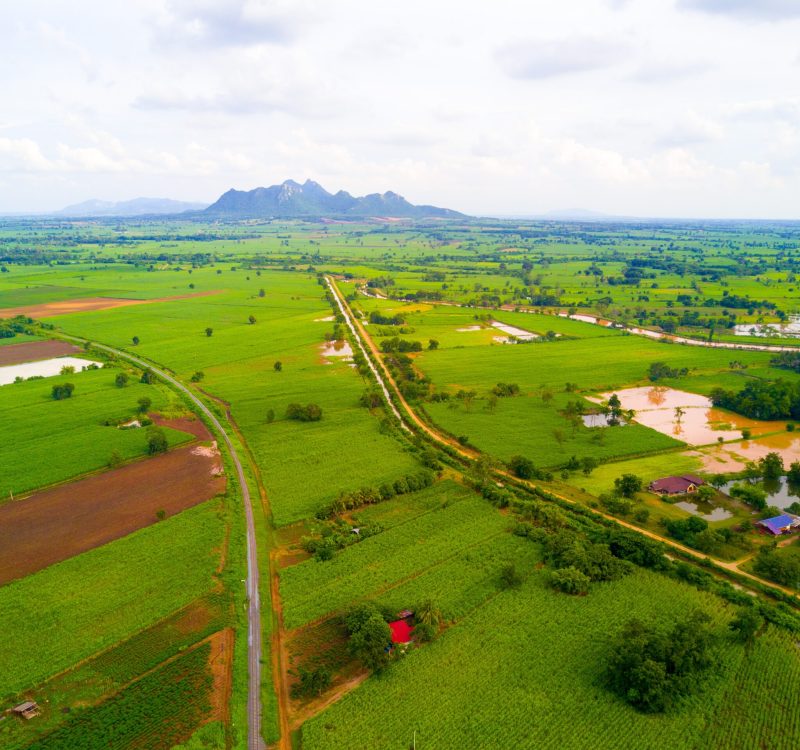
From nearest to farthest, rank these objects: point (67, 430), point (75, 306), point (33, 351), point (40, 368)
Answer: point (67, 430)
point (40, 368)
point (33, 351)
point (75, 306)

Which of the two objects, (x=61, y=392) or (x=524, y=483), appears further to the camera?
(x=61, y=392)

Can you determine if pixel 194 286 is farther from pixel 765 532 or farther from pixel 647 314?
pixel 765 532

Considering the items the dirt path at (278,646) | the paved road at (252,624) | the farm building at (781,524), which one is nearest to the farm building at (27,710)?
the paved road at (252,624)

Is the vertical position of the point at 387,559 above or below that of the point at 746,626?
below

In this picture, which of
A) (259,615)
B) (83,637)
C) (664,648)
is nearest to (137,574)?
(83,637)

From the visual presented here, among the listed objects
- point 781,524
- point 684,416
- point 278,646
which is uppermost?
point 684,416

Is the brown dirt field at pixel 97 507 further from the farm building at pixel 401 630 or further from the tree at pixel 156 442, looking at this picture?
the farm building at pixel 401 630

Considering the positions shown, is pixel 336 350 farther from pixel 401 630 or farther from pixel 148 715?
pixel 148 715

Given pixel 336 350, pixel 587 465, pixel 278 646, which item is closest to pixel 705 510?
pixel 587 465
